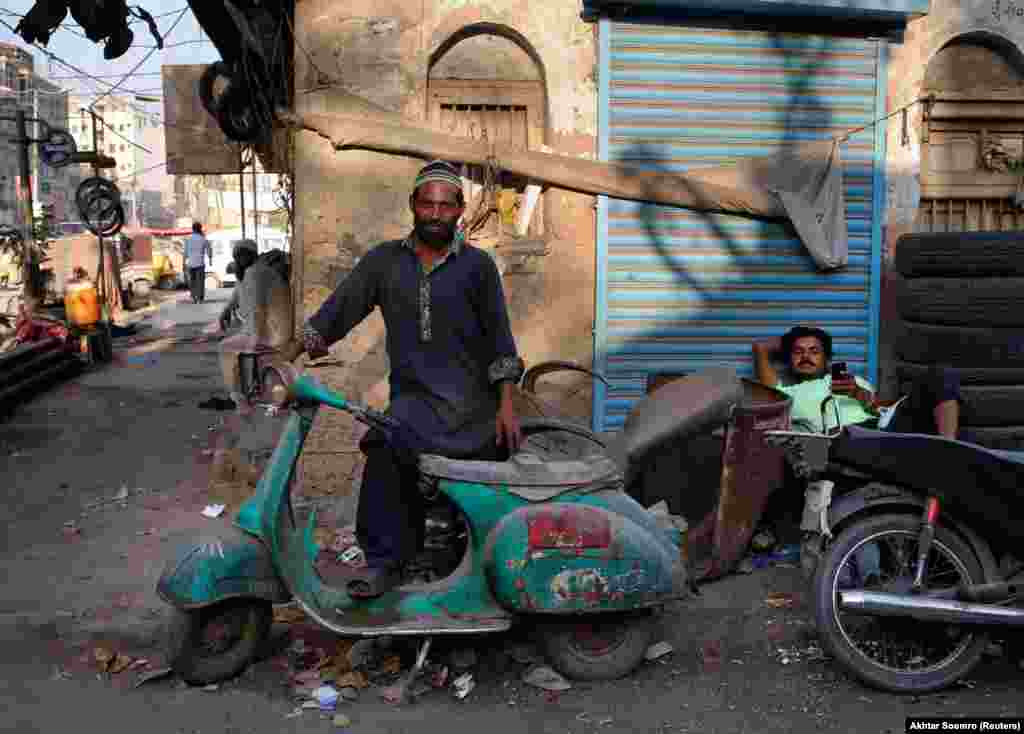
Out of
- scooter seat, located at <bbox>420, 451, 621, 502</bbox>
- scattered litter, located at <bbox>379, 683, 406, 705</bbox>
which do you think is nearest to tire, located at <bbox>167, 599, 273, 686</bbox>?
scattered litter, located at <bbox>379, 683, 406, 705</bbox>

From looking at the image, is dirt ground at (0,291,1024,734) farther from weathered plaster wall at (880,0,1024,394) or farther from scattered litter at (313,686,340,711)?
weathered plaster wall at (880,0,1024,394)

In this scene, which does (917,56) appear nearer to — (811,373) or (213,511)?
(811,373)

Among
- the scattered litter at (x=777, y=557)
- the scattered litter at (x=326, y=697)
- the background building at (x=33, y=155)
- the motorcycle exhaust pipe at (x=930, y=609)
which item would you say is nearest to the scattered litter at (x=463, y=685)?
the scattered litter at (x=326, y=697)

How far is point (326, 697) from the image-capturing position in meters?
4.05

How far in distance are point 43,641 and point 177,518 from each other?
85.3 inches

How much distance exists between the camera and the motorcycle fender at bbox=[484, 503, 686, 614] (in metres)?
4.04

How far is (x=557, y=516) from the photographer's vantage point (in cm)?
407

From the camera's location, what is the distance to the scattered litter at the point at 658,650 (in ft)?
14.7

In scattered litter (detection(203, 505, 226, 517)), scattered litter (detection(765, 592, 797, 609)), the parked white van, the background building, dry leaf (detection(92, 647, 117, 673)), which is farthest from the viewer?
the background building

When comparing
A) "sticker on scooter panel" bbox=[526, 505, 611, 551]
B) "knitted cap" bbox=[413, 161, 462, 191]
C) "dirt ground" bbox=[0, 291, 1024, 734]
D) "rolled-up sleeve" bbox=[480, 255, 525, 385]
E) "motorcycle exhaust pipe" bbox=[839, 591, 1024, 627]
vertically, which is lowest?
"dirt ground" bbox=[0, 291, 1024, 734]

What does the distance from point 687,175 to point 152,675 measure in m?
4.82

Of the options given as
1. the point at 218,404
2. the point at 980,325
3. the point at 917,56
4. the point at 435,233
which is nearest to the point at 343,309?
the point at 435,233

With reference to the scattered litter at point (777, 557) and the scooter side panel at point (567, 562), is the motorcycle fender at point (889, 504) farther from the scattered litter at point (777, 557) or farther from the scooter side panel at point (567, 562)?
the scattered litter at point (777, 557)

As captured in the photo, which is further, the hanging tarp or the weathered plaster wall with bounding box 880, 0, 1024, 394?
the weathered plaster wall with bounding box 880, 0, 1024, 394
